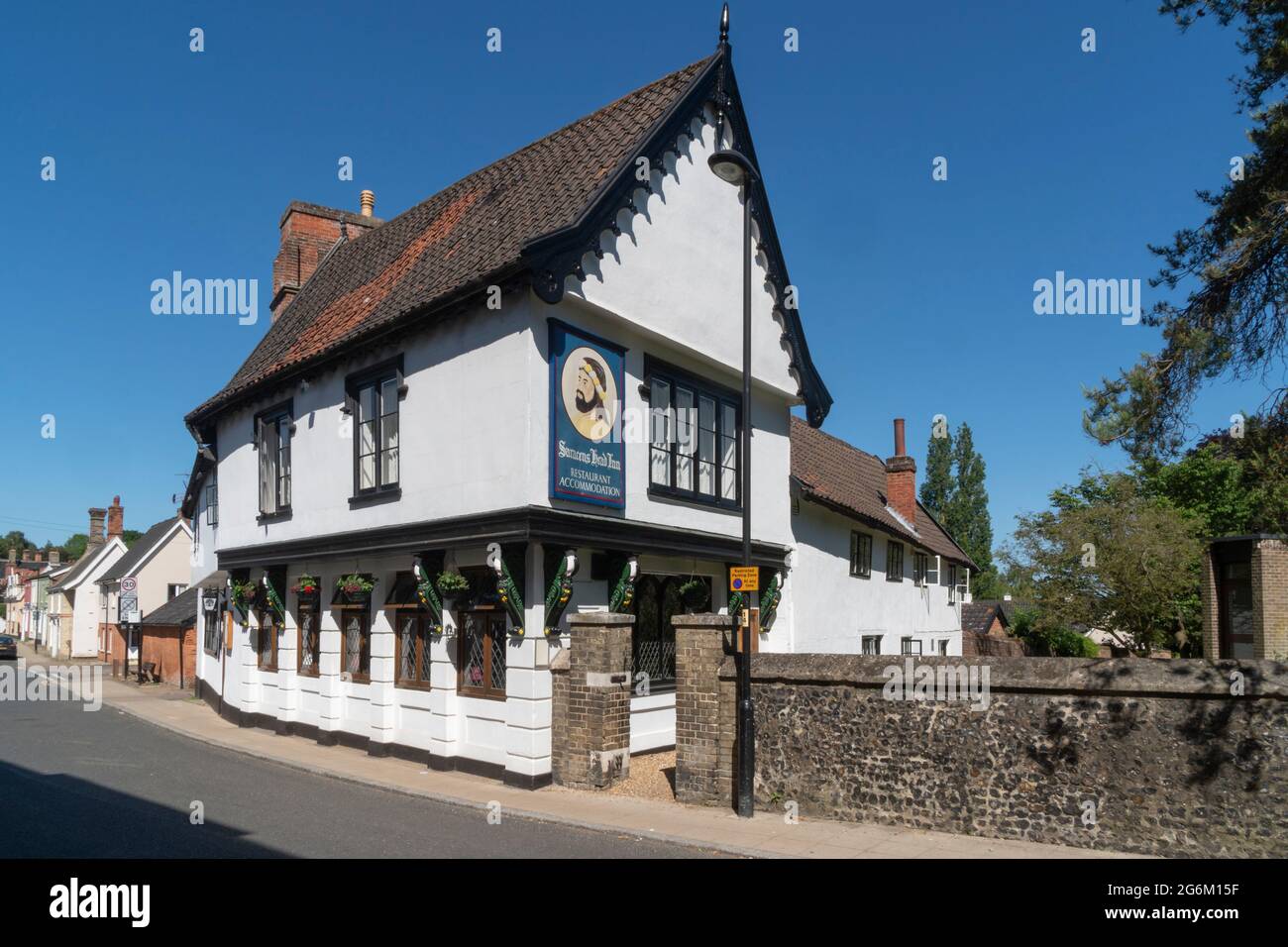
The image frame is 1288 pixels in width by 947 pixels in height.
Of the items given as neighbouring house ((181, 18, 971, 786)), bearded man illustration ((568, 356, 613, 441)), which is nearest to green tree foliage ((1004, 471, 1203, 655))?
neighbouring house ((181, 18, 971, 786))

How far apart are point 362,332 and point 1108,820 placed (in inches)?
491

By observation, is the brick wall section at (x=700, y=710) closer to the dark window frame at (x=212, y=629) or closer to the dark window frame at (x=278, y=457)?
the dark window frame at (x=278, y=457)

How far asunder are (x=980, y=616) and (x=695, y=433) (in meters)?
40.3

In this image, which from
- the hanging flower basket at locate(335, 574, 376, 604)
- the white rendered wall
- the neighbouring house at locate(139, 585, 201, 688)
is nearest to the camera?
the hanging flower basket at locate(335, 574, 376, 604)

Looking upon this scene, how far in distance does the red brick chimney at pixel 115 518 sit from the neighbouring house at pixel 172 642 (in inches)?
1046

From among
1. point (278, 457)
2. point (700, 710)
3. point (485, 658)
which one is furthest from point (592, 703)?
point (278, 457)

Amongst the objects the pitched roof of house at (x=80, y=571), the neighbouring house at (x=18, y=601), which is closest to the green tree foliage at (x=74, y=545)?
the neighbouring house at (x=18, y=601)

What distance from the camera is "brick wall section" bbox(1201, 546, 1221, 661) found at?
79.5 feet

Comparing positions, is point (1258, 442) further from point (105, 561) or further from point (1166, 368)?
point (105, 561)

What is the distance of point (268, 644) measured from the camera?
2055cm

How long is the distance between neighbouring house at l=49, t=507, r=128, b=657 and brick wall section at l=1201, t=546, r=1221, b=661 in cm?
5472

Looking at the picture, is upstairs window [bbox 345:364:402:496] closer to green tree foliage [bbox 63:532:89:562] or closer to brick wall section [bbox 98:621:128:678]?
brick wall section [bbox 98:621:128:678]

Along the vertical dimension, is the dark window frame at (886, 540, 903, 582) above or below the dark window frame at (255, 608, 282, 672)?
above

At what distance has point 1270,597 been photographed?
2188 centimetres
